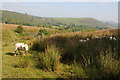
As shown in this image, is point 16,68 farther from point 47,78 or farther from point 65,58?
point 65,58

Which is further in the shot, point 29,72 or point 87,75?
point 29,72

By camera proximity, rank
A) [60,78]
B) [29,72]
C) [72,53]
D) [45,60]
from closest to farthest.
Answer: [60,78], [29,72], [45,60], [72,53]

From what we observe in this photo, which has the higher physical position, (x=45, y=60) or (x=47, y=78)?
(x=45, y=60)

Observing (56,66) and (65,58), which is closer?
(56,66)

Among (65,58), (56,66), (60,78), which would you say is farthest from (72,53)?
(60,78)

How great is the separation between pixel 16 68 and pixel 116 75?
9.43 feet

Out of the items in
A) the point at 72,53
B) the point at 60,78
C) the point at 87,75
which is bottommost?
the point at 60,78

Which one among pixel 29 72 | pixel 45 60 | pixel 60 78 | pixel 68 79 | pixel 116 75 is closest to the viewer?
pixel 116 75

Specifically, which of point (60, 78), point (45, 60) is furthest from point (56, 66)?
point (60, 78)

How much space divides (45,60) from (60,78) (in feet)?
2.77

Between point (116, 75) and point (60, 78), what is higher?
point (116, 75)

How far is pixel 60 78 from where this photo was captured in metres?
3.29

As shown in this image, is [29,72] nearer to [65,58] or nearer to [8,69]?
[8,69]

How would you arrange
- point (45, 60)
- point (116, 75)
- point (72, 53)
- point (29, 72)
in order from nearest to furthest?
point (116, 75) → point (29, 72) → point (45, 60) → point (72, 53)
